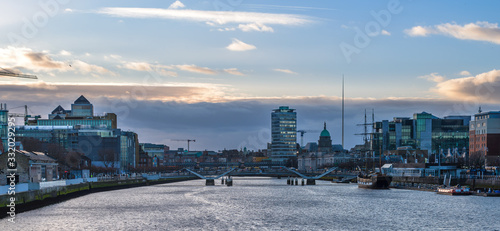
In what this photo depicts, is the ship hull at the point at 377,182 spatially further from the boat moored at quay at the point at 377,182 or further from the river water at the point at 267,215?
the river water at the point at 267,215

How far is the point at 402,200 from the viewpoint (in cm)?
11131

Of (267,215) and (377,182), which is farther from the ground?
(267,215)

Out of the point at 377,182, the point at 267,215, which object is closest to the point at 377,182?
the point at 377,182

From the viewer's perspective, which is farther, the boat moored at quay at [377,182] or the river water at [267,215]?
the boat moored at quay at [377,182]

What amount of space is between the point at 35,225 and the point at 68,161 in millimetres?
114327

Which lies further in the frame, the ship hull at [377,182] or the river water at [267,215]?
the ship hull at [377,182]

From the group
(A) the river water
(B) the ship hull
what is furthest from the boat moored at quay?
(A) the river water

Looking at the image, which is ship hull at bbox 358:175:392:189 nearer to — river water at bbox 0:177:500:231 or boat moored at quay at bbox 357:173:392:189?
boat moored at quay at bbox 357:173:392:189

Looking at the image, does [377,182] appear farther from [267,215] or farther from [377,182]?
[267,215]

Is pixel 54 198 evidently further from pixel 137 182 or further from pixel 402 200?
pixel 137 182

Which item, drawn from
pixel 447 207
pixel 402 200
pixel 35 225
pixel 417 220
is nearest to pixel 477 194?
pixel 402 200

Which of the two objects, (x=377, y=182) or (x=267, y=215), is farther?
(x=377, y=182)

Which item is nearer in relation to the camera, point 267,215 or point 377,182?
point 267,215

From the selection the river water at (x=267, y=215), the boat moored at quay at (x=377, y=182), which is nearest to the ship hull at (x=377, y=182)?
the boat moored at quay at (x=377, y=182)
